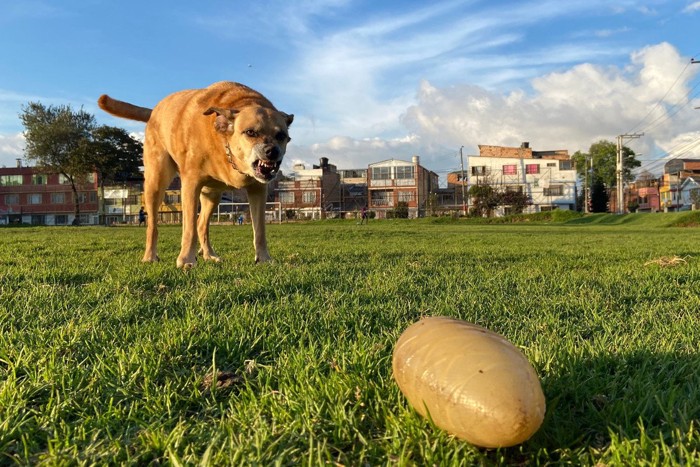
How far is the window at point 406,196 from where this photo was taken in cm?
7569

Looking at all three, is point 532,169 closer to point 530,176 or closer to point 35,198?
point 530,176

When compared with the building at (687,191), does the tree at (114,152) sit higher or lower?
higher

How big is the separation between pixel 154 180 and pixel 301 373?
16.4 ft

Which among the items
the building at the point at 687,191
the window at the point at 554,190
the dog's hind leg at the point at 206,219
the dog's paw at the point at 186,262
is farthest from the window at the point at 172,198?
the building at the point at 687,191

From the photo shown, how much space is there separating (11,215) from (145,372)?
10142cm

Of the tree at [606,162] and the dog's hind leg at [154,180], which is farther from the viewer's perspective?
the tree at [606,162]

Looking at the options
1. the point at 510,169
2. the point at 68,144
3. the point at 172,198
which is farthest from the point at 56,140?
the point at 510,169

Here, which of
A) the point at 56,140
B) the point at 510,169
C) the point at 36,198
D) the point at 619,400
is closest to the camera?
the point at 619,400

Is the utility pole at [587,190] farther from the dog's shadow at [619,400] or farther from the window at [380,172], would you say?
the dog's shadow at [619,400]

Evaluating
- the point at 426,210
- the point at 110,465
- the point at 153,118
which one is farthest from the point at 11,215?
the point at 110,465

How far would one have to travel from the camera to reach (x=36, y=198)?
85.2 m

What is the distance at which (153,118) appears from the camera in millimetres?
6355

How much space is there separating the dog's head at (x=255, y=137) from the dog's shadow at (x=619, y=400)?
3451mm

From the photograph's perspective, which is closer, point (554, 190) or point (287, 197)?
point (554, 190)
